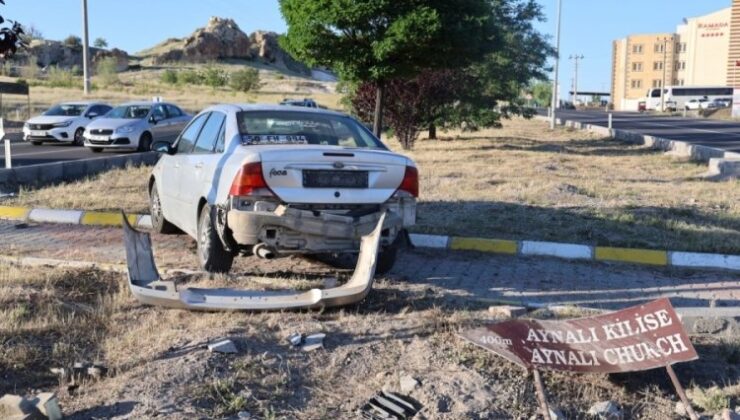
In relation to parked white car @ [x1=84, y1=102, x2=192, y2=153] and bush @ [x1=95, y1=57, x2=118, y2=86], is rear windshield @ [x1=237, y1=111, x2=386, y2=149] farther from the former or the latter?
bush @ [x1=95, y1=57, x2=118, y2=86]

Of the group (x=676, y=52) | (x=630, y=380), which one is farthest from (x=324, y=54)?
(x=676, y=52)

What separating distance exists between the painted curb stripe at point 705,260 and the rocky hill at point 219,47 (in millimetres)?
98563

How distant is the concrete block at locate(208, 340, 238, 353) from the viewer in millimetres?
4672

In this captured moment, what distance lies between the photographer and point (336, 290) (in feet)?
18.3

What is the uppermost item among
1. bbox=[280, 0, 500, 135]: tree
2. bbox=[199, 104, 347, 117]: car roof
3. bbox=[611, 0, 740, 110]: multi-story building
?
bbox=[611, 0, 740, 110]: multi-story building

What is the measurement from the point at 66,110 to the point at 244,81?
44.3 m

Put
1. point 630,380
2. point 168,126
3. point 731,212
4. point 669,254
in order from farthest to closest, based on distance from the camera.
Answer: point 168,126 → point 731,212 → point 669,254 → point 630,380

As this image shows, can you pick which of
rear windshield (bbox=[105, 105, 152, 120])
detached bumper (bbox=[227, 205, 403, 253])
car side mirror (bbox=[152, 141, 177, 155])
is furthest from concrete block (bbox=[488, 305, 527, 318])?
rear windshield (bbox=[105, 105, 152, 120])

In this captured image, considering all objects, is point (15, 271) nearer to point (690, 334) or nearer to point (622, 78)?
point (690, 334)

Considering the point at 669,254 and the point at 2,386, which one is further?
the point at 669,254

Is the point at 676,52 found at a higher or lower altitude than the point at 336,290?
higher

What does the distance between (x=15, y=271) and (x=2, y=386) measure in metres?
2.53

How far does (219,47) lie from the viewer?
363ft

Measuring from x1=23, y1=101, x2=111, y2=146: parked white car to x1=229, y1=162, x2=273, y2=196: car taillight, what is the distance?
846 inches
